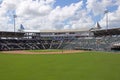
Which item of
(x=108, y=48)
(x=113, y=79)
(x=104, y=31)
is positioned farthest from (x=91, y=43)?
(x=113, y=79)

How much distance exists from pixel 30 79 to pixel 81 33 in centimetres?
7893

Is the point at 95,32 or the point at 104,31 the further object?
the point at 95,32

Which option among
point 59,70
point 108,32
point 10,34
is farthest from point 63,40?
point 59,70

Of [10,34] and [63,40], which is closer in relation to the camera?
[10,34]

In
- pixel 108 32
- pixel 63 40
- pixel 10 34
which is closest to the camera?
pixel 108 32

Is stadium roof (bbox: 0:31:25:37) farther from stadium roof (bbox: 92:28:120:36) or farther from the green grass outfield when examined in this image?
the green grass outfield

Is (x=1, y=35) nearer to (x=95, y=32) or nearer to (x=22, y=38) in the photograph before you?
(x=22, y=38)

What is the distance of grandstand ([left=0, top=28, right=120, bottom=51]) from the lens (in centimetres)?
7403

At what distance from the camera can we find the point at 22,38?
9112 cm

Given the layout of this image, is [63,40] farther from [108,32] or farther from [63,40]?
[108,32]

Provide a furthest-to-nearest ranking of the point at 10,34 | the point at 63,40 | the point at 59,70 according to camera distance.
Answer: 1. the point at 63,40
2. the point at 10,34
3. the point at 59,70

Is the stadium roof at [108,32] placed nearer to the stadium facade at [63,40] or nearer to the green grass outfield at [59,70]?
the stadium facade at [63,40]

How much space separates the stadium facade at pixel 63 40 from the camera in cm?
7400

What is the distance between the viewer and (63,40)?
92062 millimetres
